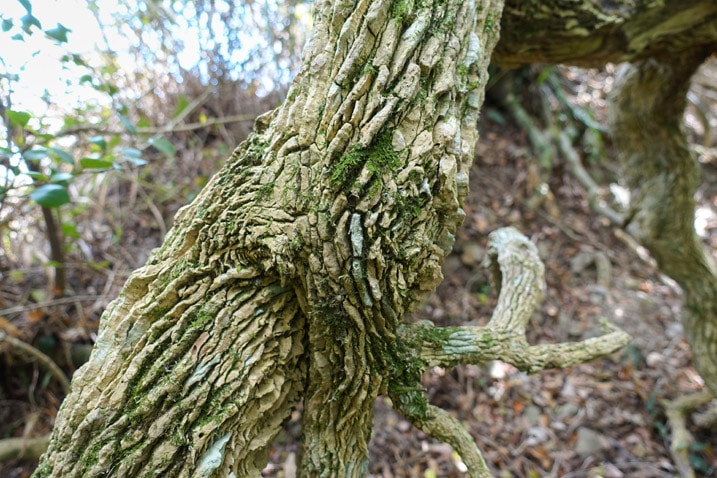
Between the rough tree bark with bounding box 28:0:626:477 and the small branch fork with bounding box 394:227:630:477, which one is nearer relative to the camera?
the rough tree bark with bounding box 28:0:626:477

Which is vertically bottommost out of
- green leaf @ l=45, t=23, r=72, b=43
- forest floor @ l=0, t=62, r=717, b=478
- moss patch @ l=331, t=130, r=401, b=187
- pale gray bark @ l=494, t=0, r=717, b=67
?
forest floor @ l=0, t=62, r=717, b=478

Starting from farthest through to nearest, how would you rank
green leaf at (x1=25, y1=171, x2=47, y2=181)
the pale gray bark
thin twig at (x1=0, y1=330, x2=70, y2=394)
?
1. thin twig at (x1=0, y1=330, x2=70, y2=394)
2. the pale gray bark
3. green leaf at (x1=25, y1=171, x2=47, y2=181)

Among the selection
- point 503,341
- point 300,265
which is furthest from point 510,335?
point 300,265

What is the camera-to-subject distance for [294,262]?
3.11 ft

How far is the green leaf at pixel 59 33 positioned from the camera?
143cm

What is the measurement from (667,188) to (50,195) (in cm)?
301

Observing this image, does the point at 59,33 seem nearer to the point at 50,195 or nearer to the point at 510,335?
the point at 50,195

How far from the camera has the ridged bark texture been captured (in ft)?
8.25

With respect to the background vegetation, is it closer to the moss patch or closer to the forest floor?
the forest floor

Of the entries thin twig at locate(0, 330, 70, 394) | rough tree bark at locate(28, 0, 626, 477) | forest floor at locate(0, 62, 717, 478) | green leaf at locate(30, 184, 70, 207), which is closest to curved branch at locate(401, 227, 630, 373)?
rough tree bark at locate(28, 0, 626, 477)

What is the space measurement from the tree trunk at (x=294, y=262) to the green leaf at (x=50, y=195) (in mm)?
585

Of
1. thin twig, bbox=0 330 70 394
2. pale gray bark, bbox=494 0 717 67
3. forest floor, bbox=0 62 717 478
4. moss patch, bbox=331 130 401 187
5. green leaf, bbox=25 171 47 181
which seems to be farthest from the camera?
forest floor, bbox=0 62 717 478

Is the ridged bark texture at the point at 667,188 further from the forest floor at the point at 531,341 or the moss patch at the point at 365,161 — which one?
the moss patch at the point at 365,161

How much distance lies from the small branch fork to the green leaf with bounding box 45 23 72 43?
136 cm
